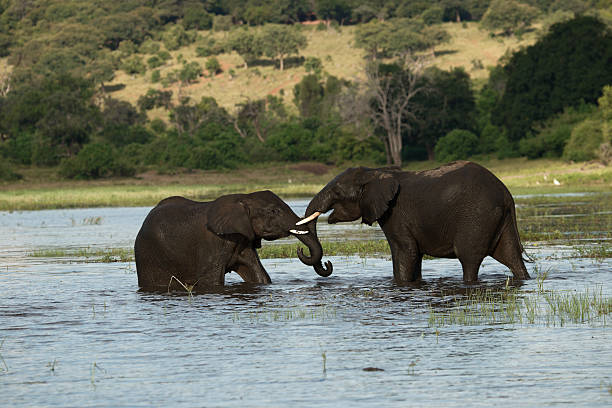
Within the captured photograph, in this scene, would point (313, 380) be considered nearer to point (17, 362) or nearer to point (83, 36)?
point (17, 362)

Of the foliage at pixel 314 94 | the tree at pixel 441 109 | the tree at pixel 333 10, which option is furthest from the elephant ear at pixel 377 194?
the tree at pixel 333 10

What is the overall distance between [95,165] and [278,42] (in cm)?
7388

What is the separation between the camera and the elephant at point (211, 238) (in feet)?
47.6

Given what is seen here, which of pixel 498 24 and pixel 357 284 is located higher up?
pixel 498 24

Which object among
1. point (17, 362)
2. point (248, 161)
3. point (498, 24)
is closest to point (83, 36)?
point (498, 24)

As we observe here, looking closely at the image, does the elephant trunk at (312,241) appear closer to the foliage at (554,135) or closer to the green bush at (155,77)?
the foliage at (554,135)

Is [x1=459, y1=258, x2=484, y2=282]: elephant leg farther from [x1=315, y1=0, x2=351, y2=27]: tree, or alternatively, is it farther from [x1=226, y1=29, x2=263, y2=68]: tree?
[x1=315, y1=0, x2=351, y2=27]: tree

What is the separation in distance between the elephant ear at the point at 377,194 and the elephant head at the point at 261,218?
86 centimetres

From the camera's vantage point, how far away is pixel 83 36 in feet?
515

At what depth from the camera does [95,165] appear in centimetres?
6969

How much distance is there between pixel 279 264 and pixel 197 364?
378 inches

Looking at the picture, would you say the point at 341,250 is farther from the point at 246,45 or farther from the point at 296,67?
the point at 246,45

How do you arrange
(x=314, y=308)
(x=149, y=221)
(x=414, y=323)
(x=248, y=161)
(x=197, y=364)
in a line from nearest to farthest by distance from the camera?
(x=197, y=364) < (x=414, y=323) < (x=314, y=308) < (x=149, y=221) < (x=248, y=161)

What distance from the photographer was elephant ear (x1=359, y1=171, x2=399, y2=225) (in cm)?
1450
